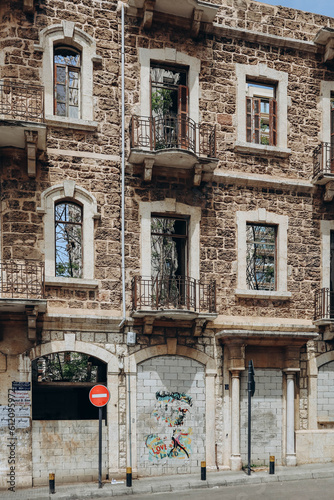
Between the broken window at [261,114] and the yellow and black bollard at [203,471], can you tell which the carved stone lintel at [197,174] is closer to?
the broken window at [261,114]

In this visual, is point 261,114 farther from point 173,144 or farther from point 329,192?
point 173,144

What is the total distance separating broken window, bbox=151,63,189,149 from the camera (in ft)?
54.5

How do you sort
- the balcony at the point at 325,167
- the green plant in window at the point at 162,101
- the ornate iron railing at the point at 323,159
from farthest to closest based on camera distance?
the ornate iron railing at the point at 323,159
the balcony at the point at 325,167
the green plant in window at the point at 162,101

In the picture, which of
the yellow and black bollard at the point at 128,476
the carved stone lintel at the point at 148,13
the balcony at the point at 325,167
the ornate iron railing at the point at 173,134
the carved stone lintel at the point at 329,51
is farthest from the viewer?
the carved stone lintel at the point at 329,51

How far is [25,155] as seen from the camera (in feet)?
49.5

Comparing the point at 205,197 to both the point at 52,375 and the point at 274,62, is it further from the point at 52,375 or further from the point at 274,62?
the point at 52,375

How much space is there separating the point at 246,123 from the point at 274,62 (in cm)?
208

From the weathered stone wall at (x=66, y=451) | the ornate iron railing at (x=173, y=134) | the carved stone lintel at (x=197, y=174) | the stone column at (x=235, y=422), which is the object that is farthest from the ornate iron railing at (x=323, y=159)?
the weathered stone wall at (x=66, y=451)

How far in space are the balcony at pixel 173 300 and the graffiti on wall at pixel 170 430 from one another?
1.78 metres

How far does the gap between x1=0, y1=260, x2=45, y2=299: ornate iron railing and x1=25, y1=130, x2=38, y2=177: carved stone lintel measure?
222 cm

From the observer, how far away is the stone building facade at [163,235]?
14.9 meters

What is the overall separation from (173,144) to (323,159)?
458cm

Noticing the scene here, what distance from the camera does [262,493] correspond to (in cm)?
1377

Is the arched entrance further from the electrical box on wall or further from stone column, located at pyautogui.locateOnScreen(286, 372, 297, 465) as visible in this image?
stone column, located at pyautogui.locateOnScreen(286, 372, 297, 465)
